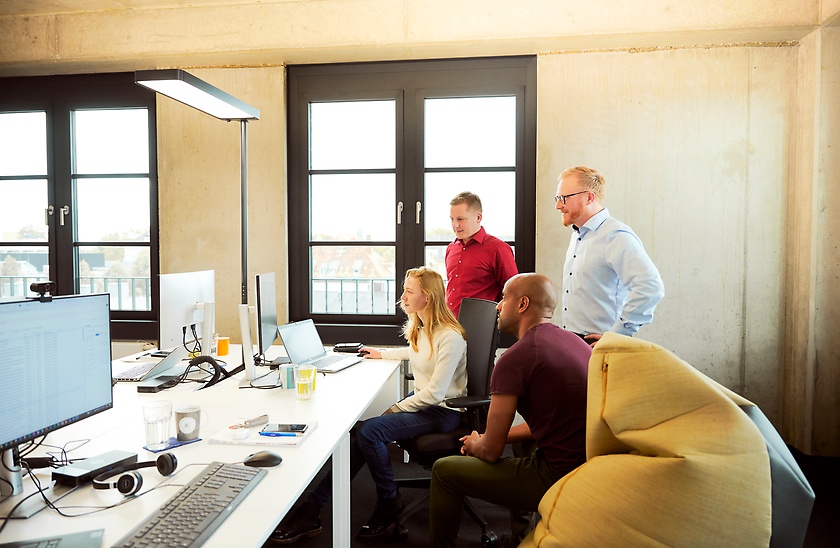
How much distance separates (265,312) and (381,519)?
3.70 ft

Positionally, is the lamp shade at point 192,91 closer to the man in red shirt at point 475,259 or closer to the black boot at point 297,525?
the man in red shirt at point 475,259

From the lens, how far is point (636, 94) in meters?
3.89

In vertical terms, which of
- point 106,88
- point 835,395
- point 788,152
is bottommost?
point 835,395

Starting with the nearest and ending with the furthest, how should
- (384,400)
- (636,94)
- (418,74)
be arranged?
(384,400) → (636,94) → (418,74)

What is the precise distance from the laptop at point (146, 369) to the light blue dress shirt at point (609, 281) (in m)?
2.00

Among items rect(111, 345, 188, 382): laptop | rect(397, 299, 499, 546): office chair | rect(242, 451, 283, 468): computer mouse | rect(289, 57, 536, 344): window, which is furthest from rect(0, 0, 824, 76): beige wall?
rect(242, 451, 283, 468): computer mouse

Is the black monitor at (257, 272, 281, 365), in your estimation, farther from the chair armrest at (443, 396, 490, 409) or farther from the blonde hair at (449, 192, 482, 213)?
the blonde hair at (449, 192, 482, 213)

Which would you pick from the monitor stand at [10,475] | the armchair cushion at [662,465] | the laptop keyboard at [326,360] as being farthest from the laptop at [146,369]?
the armchair cushion at [662,465]

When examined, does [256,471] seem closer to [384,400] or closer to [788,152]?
[384,400]

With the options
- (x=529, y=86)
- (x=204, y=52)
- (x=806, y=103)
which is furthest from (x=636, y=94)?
(x=204, y=52)

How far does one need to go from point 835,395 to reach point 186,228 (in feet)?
14.6

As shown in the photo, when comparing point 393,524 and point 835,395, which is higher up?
point 835,395

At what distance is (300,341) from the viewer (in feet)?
10.1

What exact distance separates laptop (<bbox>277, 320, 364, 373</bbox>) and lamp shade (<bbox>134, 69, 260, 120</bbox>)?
118 centimetres
